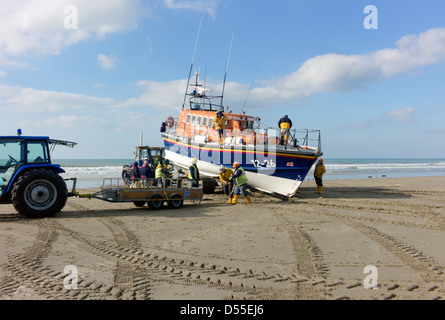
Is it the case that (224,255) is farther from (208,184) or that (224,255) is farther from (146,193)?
(208,184)

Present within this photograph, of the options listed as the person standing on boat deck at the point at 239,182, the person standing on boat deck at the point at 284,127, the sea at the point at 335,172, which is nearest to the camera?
the person standing on boat deck at the point at 239,182

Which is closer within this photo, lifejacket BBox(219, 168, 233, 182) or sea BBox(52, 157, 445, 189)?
lifejacket BBox(219, 168, 233, 182)

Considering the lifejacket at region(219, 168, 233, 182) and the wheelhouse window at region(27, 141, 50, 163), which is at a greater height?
the wheelhouse window at region(27, 141, 50, 163)

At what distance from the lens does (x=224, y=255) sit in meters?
4.77

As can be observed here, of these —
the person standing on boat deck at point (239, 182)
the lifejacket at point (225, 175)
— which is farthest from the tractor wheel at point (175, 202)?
the lifejacket at point (225, 175)

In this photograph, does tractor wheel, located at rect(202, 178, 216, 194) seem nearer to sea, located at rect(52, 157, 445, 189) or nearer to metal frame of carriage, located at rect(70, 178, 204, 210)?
metal frame of carriage, located at rect(70, 178, 204, 210)

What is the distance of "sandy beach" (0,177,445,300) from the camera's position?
11.4ft

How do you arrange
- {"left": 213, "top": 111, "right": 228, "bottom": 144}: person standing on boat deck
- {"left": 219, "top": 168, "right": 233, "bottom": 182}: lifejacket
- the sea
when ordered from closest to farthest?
1. {"left": 219, "top": 168, "right": 233, "bottom": 182}: lifejacket
2. {"left": 213, "top": 111, "right": 228, "bottom": 144}: person standing on boat deck
3. the sea

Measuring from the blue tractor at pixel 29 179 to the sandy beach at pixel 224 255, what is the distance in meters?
0.40

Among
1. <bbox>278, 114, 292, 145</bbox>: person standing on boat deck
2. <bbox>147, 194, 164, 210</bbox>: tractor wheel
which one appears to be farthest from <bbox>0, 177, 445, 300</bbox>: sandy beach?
<bbox>278, 114, 292, 145</bbox>: person standing on boat deck

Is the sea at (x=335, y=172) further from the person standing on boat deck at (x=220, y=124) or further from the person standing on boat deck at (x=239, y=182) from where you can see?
the person standing on boat deck at (x=239, y=182)

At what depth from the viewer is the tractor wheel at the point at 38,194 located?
686 centimetres

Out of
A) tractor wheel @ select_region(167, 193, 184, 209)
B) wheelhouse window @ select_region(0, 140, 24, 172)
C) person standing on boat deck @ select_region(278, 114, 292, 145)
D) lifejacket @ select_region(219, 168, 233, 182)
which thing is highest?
person standing on boat deck @ select_region(278, 114, 292, 145)
